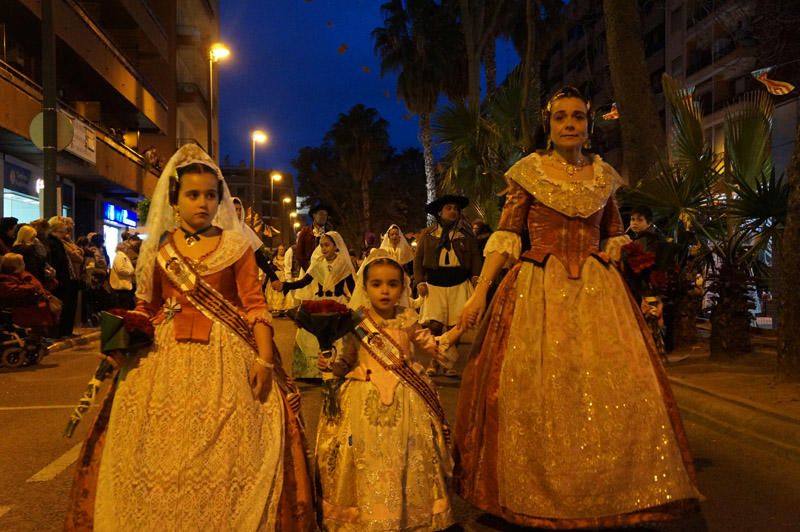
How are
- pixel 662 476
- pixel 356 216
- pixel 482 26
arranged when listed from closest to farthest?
pixel 662 476 → pixel 482 26 → pixel 356 216

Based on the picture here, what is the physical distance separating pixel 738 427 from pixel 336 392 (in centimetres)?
412

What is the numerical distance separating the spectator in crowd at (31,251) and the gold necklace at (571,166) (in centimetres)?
925

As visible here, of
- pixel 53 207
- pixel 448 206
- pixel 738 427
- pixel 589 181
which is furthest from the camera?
pixel 53 207

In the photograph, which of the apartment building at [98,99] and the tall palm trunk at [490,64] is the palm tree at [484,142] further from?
the tall palm trunk at [490,64]

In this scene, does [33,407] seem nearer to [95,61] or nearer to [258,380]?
[258,380]

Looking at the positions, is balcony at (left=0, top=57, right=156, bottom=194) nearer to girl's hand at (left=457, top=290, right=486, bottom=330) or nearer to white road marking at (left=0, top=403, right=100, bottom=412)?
white road marking at (left=0, top=403, right=100, bottom=412)

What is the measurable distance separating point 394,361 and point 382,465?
52 centimetres

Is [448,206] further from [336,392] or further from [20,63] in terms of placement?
[20,63]

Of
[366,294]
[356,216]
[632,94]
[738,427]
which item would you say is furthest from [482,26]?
[356,216]

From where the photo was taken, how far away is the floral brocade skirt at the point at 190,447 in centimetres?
314

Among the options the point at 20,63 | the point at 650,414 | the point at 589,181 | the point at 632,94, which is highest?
the point at 20,63

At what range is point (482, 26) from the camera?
29750mm

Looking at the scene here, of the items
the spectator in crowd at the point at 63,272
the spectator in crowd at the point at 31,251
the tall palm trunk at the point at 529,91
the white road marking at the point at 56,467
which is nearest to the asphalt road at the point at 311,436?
the white road marking at the point at 56,467

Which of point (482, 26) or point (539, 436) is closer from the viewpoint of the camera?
point (539, 436)
